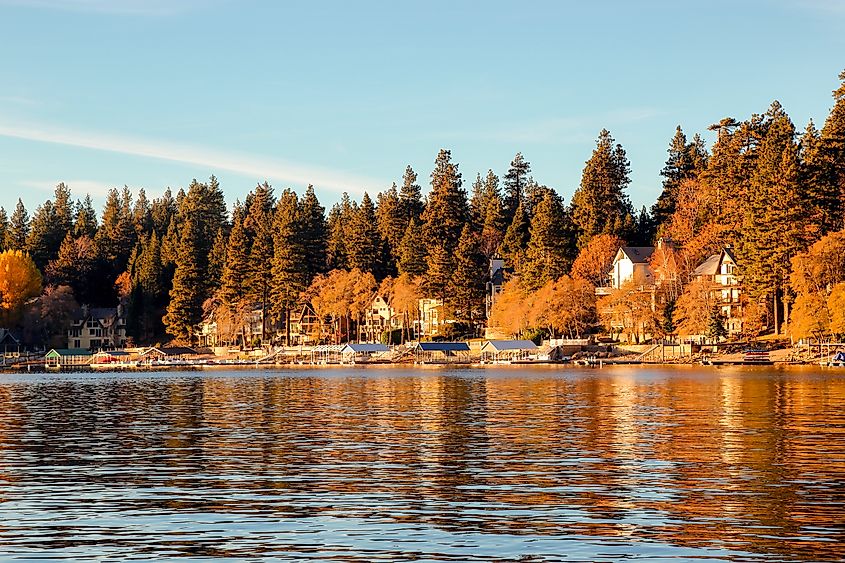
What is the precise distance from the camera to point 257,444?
123ft

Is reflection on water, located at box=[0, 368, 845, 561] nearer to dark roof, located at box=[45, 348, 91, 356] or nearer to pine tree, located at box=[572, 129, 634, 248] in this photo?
pine tree, located at box=[572, 129, 634, 248]

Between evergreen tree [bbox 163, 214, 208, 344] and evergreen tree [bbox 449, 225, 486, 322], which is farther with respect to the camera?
evergreen tree [bbox 163, 214, 208, 344]

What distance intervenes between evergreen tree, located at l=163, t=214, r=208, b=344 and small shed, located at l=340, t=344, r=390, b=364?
33119 millimetres

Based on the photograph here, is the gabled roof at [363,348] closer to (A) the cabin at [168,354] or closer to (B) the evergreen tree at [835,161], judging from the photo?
(A) the cabin at [168,354]

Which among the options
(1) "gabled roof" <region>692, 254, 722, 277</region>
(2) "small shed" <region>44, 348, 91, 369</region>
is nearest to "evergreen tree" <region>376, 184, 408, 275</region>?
(2) "small shed" <region>44, 348, 91, 369</region>

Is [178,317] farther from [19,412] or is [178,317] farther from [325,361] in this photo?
[19,412]

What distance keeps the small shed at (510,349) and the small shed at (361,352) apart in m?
21.7

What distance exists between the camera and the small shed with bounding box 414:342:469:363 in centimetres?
15475

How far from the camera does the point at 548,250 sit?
150125 mm

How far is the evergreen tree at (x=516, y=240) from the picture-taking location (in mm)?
166375

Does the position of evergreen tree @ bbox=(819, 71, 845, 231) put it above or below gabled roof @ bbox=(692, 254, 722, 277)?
above

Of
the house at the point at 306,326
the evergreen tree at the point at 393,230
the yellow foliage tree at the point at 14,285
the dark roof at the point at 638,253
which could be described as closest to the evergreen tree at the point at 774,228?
the dark roof at the point at 638,253

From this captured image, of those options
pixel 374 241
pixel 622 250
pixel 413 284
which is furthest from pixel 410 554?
pixel 374 241

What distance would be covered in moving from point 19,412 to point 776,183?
288 feet
